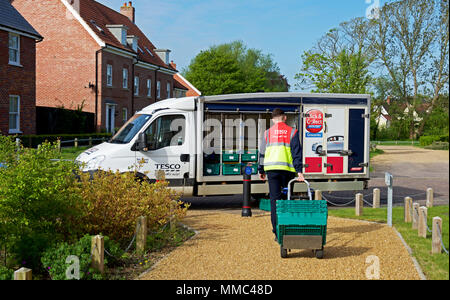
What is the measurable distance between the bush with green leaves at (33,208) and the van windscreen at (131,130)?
4.86m

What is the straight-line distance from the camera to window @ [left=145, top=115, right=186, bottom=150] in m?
11.5

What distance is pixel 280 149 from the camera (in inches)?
283

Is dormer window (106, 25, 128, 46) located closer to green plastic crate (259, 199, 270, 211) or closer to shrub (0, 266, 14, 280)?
green plastic crate (259, 199, 270, 211)

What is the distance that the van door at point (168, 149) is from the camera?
11.4 meters

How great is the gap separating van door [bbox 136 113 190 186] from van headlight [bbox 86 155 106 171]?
0.93m

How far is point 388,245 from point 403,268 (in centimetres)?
159

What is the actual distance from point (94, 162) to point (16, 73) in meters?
17.1

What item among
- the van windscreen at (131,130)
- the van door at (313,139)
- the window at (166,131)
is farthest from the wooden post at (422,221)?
the van windscreen at (131,130)

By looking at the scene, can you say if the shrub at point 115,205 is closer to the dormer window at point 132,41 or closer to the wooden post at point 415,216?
the wooden post at point 415,216

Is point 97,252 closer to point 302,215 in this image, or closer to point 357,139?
point 302,215

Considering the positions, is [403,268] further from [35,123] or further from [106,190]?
[35,123]

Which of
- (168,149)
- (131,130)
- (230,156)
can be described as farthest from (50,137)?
(230,156)

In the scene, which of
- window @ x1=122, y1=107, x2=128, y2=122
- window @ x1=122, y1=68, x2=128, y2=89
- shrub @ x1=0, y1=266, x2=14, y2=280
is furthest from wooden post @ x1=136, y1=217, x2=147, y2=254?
window @ x1=122, y1=107, x2=128, y2=122
